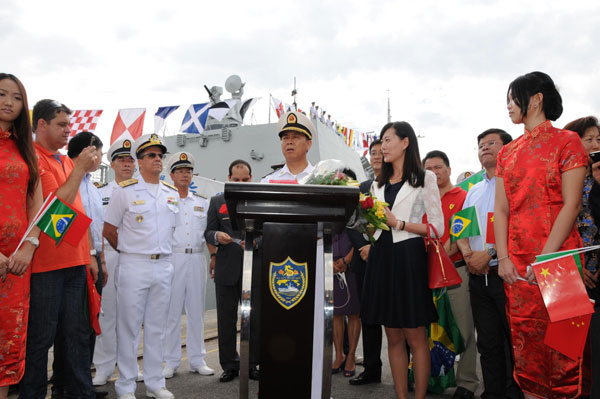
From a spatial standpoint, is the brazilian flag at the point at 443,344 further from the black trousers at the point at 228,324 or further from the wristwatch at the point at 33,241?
the wristwatch at the point at 33,241

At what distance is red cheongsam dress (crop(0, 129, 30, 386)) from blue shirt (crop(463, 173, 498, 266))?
107 inches

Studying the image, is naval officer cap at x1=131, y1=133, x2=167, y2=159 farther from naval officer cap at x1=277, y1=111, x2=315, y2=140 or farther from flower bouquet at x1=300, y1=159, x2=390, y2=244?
flower bouquet at x1=300, y1=159, x2=390, y2=244

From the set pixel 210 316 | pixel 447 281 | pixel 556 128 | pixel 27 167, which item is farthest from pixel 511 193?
pixel 210 316

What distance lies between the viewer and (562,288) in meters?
1.79

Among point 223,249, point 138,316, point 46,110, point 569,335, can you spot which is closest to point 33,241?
point 46,110

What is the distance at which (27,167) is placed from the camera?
223 cm

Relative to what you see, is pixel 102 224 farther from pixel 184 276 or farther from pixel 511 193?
pixel 511 193

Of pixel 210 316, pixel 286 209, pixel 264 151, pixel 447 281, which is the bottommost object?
pixel 210 316

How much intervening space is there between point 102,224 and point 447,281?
2.87 meters

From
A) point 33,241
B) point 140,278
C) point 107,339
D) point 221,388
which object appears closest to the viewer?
point 33,241

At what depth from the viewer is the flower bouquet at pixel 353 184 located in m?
1.98

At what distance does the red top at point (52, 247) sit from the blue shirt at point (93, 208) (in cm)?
85

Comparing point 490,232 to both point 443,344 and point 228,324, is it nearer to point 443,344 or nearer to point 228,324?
point 443,344

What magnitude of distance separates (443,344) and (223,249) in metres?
2.08
